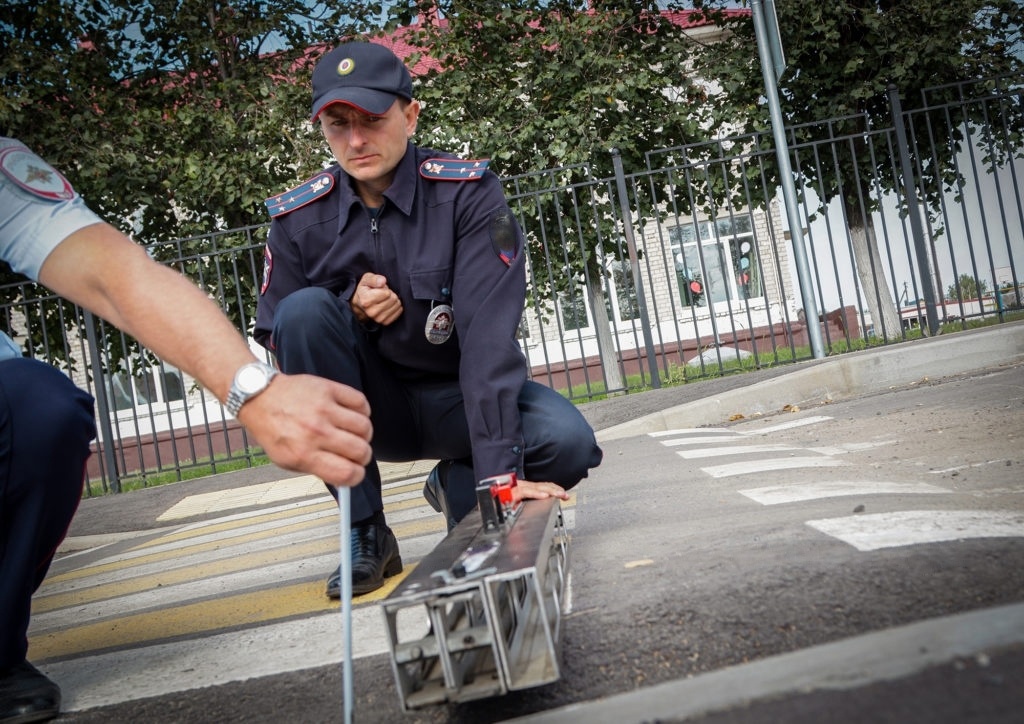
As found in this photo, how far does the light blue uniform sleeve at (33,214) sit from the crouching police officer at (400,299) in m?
1.22

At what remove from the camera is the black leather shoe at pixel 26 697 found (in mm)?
2256

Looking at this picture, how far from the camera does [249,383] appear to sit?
1.64 metres

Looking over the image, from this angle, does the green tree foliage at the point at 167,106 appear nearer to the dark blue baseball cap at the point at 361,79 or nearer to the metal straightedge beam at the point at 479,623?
the dark blue baseball cap at the point at 361,79

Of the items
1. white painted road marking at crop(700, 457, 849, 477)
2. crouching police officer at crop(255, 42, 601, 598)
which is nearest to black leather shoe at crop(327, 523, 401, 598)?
crouching police officer at crop(255, 42, 601, 598)

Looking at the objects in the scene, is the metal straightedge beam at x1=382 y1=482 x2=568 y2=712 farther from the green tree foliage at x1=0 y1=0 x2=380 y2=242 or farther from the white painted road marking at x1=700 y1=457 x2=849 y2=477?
the green tree foliage at x1=0 y1=0 x2=380 y2=242

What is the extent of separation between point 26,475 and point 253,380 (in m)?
1.10

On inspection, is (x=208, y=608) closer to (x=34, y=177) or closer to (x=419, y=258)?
(x=419, y=258)

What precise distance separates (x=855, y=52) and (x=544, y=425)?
41.1 ft

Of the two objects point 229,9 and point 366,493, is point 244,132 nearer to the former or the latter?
point 229,9

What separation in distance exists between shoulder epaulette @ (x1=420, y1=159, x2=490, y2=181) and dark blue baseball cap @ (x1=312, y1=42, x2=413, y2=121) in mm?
254

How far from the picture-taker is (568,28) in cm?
1350

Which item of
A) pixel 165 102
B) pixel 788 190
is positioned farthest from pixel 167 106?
pixel 788 190

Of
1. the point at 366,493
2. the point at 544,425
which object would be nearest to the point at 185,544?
the point at 366,493

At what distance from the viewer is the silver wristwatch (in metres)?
1.64
